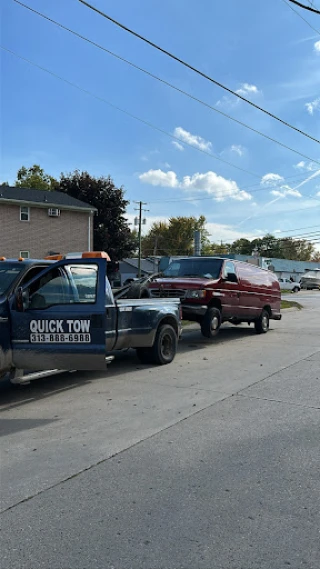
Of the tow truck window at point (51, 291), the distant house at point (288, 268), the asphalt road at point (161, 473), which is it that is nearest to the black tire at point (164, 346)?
the asphalt road at point (161, 473)

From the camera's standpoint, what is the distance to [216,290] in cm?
1032

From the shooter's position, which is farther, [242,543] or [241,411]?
[241,411]

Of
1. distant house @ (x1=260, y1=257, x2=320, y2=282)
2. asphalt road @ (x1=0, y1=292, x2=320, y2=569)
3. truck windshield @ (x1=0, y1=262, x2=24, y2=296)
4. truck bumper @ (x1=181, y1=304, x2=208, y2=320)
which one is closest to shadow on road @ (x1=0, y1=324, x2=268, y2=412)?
asphalt road @ (x1=0, y1=292, x2=320, y2=569)

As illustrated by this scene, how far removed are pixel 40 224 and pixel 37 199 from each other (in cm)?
174

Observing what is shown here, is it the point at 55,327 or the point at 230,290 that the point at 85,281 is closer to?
the point at 55,327

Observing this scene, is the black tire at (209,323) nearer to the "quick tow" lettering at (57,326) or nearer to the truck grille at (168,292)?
the truck grille at (168,292)

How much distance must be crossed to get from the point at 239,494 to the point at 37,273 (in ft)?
13.8

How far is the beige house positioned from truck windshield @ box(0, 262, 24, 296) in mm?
23618

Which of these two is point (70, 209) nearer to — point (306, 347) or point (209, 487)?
point (306, 347)

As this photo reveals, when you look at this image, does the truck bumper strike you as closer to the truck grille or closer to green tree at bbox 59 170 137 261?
the truck grille

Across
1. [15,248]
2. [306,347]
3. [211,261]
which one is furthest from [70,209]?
[306,347]

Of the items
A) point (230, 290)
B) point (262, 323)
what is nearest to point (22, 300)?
point (230, 290)

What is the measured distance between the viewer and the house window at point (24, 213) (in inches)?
1177

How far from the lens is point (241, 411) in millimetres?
5410
